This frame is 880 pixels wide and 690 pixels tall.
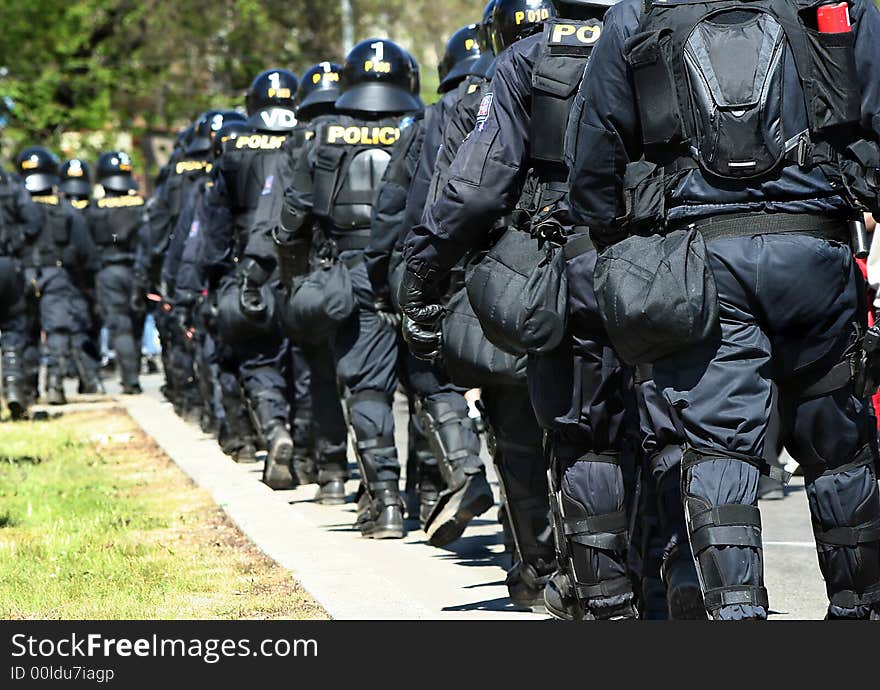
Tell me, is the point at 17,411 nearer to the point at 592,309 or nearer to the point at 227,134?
the point at 227,134

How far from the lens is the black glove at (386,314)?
8.94m

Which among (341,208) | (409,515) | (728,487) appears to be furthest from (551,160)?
(409,515)

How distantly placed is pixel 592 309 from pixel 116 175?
627 inches

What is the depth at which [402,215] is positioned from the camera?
8070mm

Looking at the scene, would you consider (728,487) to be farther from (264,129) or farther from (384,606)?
(264,129)

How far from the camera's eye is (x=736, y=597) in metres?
4.56

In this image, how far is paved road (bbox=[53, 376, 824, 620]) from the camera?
21.2ft

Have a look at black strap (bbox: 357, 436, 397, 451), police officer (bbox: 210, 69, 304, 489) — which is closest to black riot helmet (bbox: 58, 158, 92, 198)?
police officer (bbox: 210, 69, 304, 489)

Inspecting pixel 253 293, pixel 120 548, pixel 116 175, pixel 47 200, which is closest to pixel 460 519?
pixel 120 548

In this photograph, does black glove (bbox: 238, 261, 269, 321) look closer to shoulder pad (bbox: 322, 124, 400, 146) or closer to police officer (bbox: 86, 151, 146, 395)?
shoulder pad (bbox: 322, 124, 400, 146)

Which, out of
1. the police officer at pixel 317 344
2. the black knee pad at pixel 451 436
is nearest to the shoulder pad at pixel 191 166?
the police officer at pixel 317 344

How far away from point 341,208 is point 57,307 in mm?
10187

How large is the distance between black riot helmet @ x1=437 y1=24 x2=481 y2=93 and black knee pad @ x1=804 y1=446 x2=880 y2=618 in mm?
3372

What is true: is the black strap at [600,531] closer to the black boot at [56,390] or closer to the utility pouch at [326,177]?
the utility pouch at [326,177]
